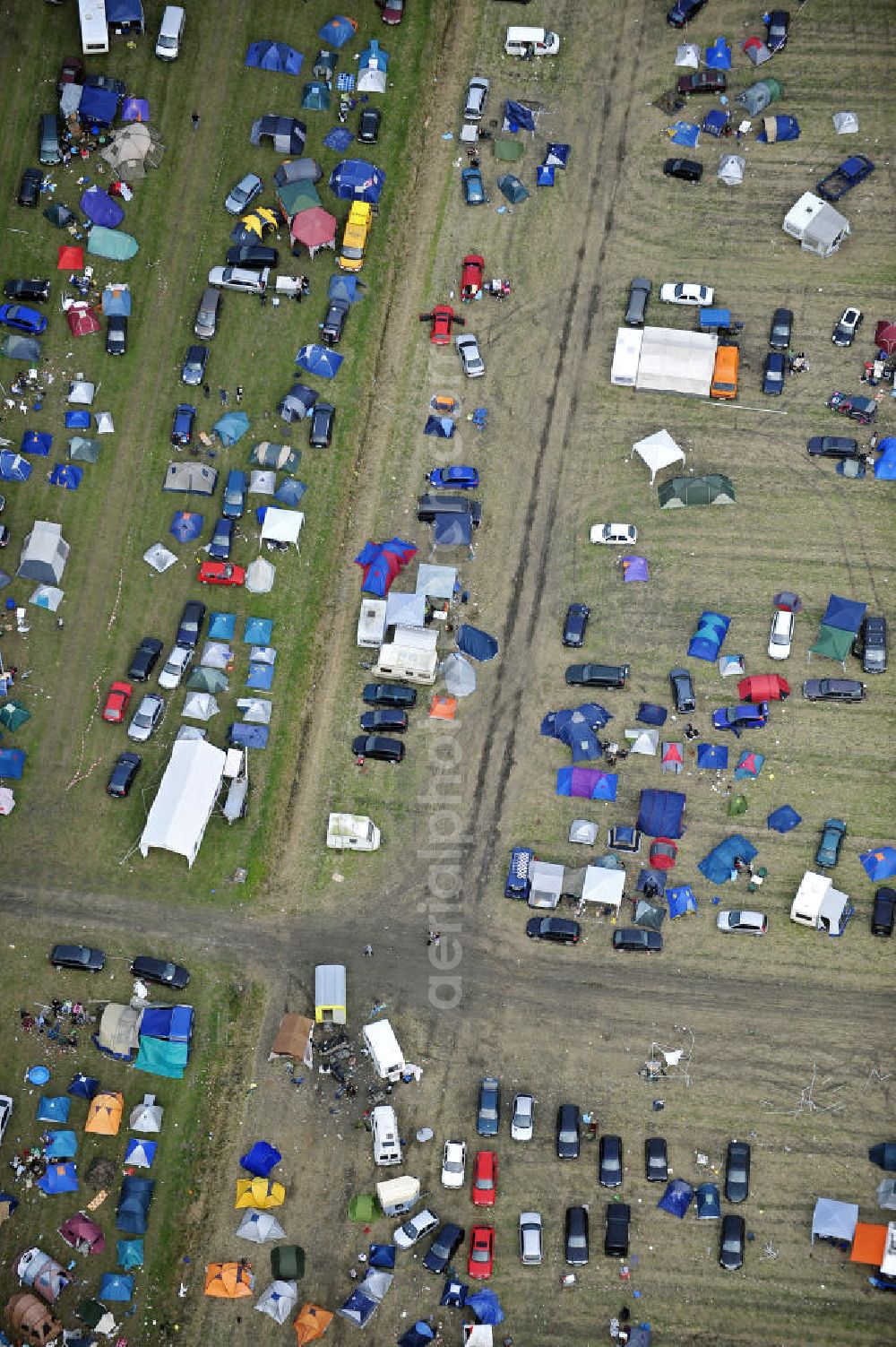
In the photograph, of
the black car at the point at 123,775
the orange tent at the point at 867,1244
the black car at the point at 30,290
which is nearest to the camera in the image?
the orange tent at the point at 867,1244

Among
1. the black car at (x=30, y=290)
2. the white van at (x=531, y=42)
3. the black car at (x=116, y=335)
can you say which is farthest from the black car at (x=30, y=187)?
the white van at (x=531, y=42)

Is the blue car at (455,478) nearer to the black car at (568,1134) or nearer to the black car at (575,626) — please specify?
the black car at (575,626)

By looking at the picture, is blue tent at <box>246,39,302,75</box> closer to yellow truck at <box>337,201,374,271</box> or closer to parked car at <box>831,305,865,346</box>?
yellow truck at <box>337,201,374,271</box>

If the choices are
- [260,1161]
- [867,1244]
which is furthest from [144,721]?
[867,1244]

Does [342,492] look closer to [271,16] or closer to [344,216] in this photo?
[344,216]

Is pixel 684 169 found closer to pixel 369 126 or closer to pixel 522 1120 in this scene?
pixel 369 126

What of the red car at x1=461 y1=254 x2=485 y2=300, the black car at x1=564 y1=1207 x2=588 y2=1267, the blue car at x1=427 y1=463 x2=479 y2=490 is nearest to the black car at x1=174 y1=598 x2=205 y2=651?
the blue car at x1=427 y1=463 x2=479 y2=490
